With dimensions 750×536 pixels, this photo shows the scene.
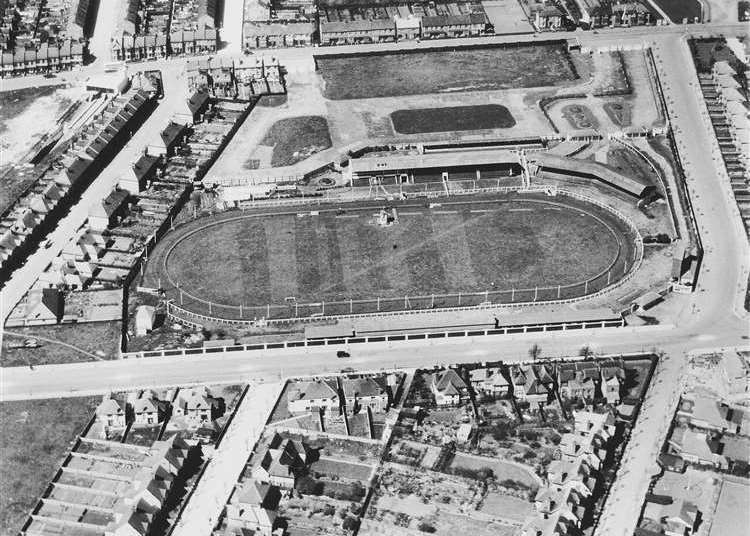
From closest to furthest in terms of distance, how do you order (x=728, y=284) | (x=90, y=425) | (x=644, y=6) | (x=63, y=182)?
1. (x=90, y=425)
2. (x=728, y=284)
3. (x=63, y=182)
4. (x=644, y=6)

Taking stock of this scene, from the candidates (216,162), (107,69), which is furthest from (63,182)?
(107,69)

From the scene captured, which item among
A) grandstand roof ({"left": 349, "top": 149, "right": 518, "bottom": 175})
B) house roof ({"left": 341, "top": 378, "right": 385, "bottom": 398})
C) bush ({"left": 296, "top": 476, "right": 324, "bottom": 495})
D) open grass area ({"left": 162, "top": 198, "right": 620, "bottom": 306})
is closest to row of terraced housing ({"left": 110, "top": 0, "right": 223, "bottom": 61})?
grandstand roof ({"left": 349, "top": 149, "right": 518, "bottom": 175})

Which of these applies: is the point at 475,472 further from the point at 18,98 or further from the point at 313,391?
the point at 18,98

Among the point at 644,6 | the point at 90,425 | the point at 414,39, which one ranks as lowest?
the point at 90,425

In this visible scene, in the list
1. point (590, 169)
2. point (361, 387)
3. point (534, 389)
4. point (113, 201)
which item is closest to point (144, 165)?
point (113, 201)

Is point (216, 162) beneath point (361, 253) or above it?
above

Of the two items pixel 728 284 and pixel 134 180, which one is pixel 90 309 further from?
pixel 728 284

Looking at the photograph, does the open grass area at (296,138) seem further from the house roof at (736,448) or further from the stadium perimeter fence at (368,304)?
the house roof at (736,448)
